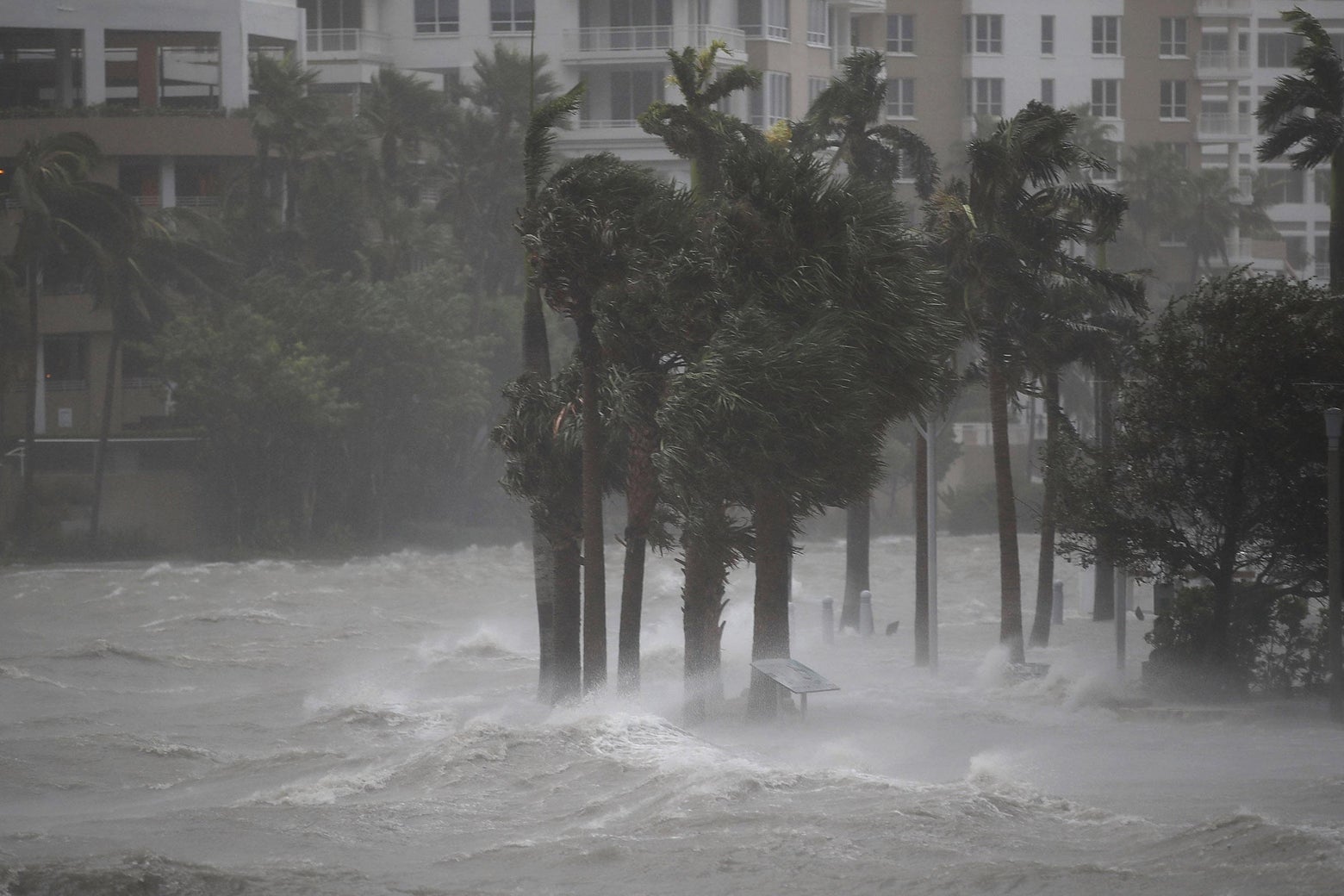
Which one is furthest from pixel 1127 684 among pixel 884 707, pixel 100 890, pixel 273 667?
pixel 273 667

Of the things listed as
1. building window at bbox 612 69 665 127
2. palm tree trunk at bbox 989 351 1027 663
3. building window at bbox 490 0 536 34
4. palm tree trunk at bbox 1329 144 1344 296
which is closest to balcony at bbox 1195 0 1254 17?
building window at bbox 612 69 665 127

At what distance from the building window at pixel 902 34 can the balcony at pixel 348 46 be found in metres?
25.6

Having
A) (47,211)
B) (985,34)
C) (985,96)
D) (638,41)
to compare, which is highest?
(985,34)

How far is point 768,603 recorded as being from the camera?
91.9 feet

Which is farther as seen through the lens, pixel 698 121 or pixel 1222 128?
pixel 1222 128

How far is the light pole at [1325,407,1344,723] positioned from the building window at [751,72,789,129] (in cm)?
5329

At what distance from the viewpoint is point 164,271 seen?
68.0 metres

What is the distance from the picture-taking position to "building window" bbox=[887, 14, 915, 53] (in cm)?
9512

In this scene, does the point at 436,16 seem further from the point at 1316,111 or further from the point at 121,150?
the point at 1316,111

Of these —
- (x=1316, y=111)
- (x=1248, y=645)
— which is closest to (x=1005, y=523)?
(x=1248, y=645)

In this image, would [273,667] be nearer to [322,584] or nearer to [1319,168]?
[322,584]

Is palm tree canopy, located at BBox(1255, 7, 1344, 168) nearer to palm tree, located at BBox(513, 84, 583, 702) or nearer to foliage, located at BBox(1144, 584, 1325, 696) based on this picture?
foliage, located at BBox(1144, 584, 1325, 696)

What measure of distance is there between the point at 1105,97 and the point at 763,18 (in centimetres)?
2513

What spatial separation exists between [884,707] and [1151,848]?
37.6 ft
